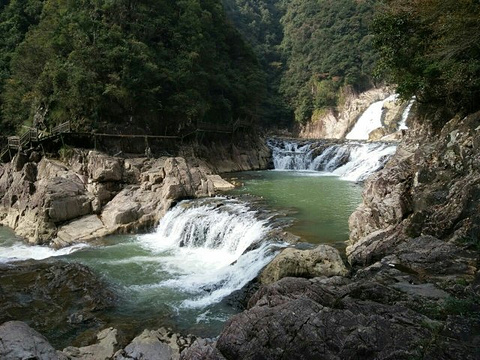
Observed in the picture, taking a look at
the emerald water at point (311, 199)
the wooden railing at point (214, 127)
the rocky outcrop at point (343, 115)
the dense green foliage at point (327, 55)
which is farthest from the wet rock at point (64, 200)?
the dense green foliage at point (327, 55)

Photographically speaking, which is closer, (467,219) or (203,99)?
(467,219)

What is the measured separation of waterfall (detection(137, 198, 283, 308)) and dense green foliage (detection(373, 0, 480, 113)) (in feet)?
21.5

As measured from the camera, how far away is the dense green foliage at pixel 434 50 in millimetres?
9555

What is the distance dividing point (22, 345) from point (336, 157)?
27081mm

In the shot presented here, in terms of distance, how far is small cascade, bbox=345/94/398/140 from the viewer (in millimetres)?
43969

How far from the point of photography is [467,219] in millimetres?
7473

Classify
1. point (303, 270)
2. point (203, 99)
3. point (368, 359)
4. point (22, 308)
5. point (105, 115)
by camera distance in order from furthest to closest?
point (203, 99) < point (105, 115) < point (22, 308) < point (303, 270) < point (368, 359)

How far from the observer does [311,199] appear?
18.6m

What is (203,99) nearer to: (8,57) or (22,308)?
(8,57)

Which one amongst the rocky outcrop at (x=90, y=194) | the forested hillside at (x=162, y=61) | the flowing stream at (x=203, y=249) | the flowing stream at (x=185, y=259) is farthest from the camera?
the rocky outcrop at (x=90, y=194)

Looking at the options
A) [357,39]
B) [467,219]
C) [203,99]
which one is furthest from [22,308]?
[357,39]

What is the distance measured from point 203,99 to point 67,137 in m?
→ 11.2

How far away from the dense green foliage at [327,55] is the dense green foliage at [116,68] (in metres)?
22.9

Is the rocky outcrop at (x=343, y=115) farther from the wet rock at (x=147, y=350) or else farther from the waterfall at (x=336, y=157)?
the wet rock at (x=147, y=350)
